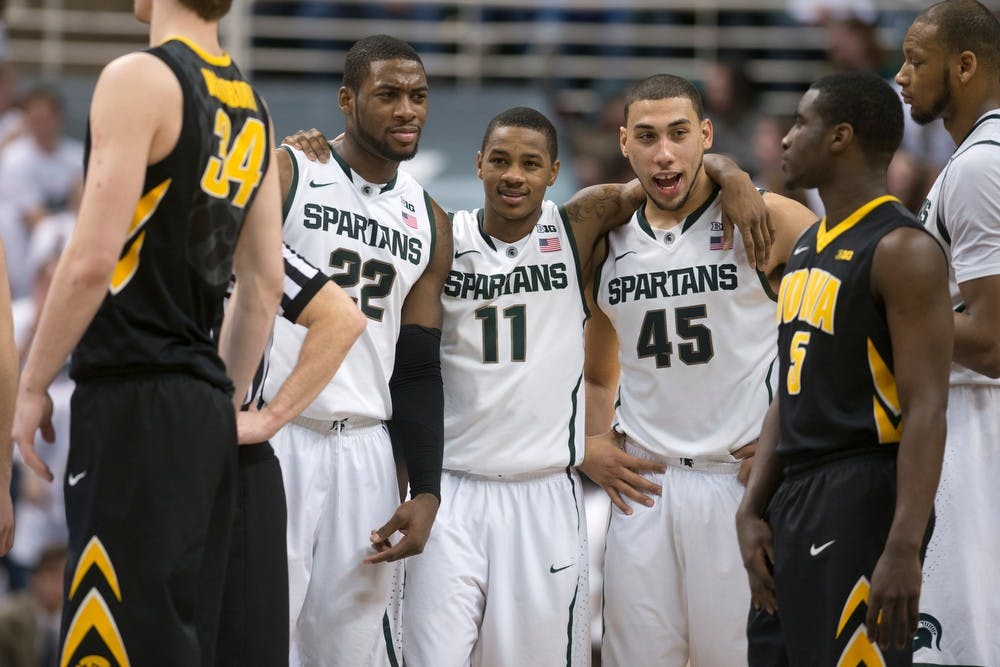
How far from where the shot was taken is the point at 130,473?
11.5 ft

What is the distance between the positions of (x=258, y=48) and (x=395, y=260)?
10642mm

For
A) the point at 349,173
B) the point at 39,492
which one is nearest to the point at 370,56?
the point at 349,173

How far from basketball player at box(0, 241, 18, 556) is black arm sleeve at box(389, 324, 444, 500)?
1.60 m

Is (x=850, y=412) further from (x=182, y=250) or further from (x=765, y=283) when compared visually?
(x=182, y=250)

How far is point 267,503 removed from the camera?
400 cm

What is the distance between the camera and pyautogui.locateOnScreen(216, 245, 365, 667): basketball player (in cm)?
390

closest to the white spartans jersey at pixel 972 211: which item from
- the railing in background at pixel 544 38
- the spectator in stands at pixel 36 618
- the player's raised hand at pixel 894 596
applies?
the player's raised hand at pixel 894 596

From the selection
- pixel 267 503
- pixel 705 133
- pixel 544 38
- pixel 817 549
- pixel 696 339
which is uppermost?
pixel 544 38

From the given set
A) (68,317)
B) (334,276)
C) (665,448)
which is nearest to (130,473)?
(68,317)

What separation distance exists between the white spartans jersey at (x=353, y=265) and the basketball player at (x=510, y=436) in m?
0.24

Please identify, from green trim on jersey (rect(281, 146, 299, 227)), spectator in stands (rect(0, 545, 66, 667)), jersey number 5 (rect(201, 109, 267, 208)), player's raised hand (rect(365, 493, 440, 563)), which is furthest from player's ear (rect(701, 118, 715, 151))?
spectator in stands (rect(0, 545, 66, 667))

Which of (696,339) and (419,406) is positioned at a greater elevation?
(696,339)

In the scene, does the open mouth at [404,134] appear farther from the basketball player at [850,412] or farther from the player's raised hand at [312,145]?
the basketball player at [850,412]

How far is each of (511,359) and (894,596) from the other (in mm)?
2301
